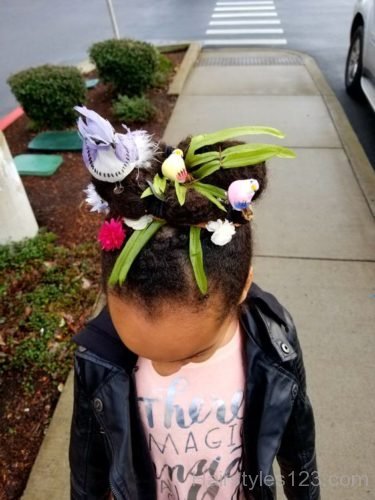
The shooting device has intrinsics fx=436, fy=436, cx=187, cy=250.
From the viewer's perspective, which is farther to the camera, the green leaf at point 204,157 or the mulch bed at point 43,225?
the mulch bed at point 43,225

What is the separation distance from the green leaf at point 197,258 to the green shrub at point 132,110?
4.50 m

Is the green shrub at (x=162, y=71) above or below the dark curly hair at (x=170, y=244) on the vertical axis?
below

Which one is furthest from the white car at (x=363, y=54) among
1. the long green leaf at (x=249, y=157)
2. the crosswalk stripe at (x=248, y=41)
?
the long green leaf at (x=249, y=157)

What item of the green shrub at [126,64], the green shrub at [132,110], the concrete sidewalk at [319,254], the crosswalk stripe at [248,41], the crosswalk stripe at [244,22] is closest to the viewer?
the concrete sidewalk at [319,254]

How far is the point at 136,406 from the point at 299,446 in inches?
20.8

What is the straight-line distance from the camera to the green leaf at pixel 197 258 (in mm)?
852

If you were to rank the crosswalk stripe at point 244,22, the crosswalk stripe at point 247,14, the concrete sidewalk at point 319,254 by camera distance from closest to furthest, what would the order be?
the concrete sidewalk at point 319,254, the crosswalk stripe at point 244,22, the crosswalk stripe at point 247,14

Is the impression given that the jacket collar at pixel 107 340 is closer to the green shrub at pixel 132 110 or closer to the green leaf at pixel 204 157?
the green leaf at pixel 204 157

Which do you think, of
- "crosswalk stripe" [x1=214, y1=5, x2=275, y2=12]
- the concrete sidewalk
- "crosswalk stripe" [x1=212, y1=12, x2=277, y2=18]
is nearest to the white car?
the concrete sidewalk

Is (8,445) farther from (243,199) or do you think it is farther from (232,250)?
(243,199)

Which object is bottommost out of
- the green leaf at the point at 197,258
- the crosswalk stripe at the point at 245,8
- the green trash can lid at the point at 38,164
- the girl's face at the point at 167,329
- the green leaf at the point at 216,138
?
the crosswalk stripe at the point at 245,8

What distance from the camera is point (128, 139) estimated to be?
0.82m

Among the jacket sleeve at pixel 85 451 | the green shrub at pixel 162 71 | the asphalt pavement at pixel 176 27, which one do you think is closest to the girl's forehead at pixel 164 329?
the jacket sleeve at pixel 85 451

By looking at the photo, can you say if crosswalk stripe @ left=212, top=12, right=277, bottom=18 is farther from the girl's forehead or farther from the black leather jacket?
the girl's forehead
